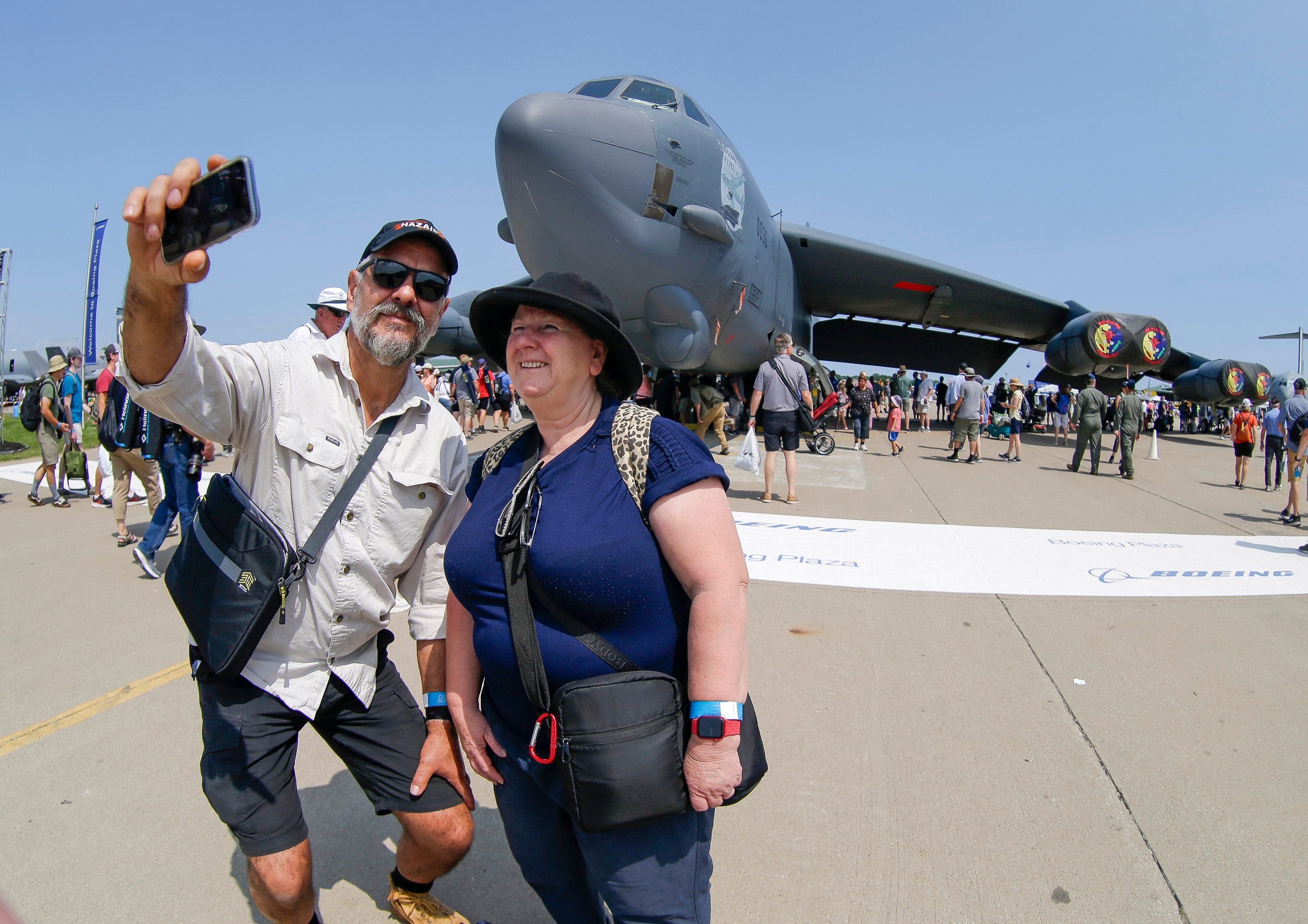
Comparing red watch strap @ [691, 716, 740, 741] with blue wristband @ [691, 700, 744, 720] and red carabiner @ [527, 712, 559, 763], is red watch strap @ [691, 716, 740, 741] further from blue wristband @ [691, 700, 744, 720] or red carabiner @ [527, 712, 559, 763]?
red carabiner @ [527, 712, 559, 763]

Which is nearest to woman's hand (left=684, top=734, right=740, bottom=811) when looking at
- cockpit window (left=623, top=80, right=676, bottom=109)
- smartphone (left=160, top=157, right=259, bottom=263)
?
smartphone (left=160, top=157, right=259, bottom=263)

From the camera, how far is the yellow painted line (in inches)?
116

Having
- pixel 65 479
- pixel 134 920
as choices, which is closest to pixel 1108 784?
pixel 134 920

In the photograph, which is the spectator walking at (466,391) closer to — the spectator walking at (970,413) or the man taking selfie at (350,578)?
Result: the spectator walking at (970,413)

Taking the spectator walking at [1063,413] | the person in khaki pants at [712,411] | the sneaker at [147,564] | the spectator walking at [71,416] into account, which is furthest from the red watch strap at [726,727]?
the spectator walking at [1063,413]

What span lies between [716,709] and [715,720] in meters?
0.02

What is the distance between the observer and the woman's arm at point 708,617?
144 centimetres

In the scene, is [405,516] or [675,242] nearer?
[405,516]

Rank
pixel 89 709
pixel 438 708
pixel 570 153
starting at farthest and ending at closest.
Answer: pixel 570 153 → pixel 89 709 → pixel 438 708

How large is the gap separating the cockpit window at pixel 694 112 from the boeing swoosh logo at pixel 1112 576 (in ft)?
21.2

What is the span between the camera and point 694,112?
28.4ft

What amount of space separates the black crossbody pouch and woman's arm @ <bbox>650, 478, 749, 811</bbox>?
5 centimetres

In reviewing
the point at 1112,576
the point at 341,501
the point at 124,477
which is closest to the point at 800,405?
the point at 1112,576

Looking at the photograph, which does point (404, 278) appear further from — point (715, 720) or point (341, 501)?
point (715, 720)
